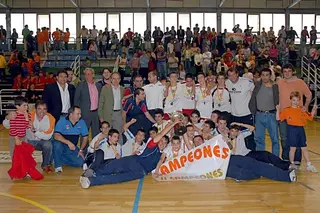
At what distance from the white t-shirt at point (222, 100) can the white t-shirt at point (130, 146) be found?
5.51 ft

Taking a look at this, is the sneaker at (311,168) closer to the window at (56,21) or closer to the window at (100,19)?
the window at (100,19)

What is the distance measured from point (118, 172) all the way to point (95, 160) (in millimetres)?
502

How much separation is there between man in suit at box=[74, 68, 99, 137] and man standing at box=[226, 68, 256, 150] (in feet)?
8.68

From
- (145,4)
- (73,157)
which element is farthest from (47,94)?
(145,4)

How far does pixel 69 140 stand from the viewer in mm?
8320

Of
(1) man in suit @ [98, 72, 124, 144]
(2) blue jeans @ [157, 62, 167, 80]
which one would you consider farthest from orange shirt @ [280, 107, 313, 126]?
(2) blue jeans @ [157, 62, 167, 80]

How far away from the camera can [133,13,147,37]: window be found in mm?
30202

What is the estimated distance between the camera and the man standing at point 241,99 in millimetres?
8398

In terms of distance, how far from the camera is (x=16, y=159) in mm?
7410

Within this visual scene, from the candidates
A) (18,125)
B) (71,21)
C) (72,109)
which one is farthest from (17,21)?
(18,125)

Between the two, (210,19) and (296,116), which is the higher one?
(210,19)

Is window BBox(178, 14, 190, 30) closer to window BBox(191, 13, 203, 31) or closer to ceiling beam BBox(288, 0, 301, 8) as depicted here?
window BBox(191, 13, 203, 31)

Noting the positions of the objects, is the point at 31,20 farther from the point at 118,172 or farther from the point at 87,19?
the point at 118,172

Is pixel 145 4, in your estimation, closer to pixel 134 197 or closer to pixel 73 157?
pixel 73 157
